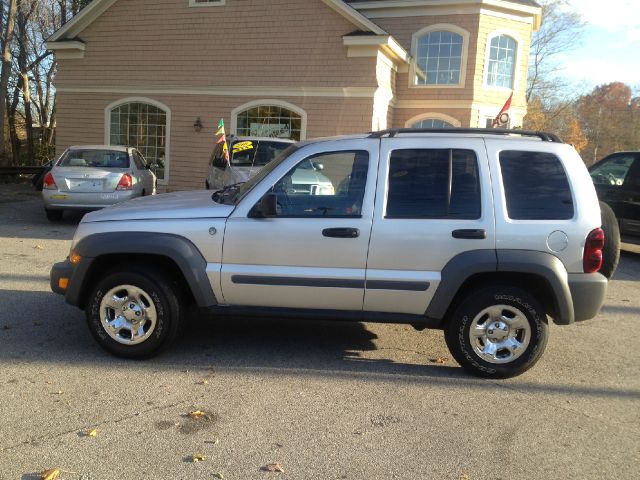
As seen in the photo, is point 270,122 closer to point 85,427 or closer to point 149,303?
point 149,303

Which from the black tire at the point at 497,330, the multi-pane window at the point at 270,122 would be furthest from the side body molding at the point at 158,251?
the multi-pane window at the point at 270,122

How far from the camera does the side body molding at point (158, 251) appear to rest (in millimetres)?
4277

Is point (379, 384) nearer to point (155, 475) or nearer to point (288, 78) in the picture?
point (155, 475)

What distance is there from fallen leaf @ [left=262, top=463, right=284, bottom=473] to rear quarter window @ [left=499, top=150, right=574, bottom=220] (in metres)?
2.47

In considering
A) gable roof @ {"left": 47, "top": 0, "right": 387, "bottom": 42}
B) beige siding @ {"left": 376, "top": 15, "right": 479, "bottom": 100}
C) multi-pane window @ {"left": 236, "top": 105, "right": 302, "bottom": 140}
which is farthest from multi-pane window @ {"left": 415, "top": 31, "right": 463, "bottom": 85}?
multi-pane window @ {"left": 236, "top": 105, "right": 302, "bottom": 140}

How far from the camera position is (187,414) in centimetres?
364

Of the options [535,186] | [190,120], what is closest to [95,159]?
[190,120]

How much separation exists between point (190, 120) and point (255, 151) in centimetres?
614

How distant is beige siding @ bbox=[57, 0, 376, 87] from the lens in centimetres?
1464

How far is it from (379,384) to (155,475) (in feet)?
5.98

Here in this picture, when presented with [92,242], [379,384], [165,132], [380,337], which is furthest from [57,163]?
[379,384]

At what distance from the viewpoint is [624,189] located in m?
9.95

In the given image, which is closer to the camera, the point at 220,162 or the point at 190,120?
the point at 220,162

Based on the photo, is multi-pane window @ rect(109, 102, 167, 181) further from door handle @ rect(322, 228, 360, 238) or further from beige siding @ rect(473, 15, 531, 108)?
door handle @ rect(322, 228, 360, 238)
